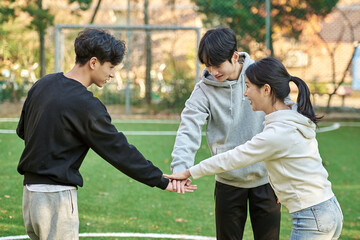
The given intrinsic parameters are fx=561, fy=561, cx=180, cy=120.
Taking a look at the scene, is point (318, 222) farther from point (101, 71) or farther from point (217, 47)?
point (101, 71)

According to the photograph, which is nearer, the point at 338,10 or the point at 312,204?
the point at 312,204

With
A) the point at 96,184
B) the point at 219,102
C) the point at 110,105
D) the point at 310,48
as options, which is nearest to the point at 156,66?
the point at 110,105

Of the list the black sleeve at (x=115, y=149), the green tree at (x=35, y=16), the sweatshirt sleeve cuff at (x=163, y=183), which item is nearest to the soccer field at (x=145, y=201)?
Result: the sweatshirt sleeve cuff at (x=163, y=183)

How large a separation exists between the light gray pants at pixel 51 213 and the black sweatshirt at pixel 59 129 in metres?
0.06

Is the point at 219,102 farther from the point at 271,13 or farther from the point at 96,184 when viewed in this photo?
the point at 271,13

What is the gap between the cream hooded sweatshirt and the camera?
8.52 feet

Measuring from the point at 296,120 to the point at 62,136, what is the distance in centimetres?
109

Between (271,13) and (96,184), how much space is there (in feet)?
23.2

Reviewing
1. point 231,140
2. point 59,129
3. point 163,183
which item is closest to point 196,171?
point 163,183

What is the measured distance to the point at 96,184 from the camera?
6.32m

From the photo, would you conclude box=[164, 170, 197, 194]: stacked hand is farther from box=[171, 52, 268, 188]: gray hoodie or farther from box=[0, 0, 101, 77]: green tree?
box=[0, 0, 101, 77]: green tree

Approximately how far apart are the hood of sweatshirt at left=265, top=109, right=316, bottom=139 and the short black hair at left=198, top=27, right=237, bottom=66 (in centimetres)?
51

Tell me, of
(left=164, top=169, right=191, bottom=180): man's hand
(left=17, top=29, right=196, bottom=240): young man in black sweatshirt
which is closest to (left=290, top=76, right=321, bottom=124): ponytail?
(left=164, top=169, right=191, bottom=180): man's hand

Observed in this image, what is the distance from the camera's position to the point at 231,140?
319cm
